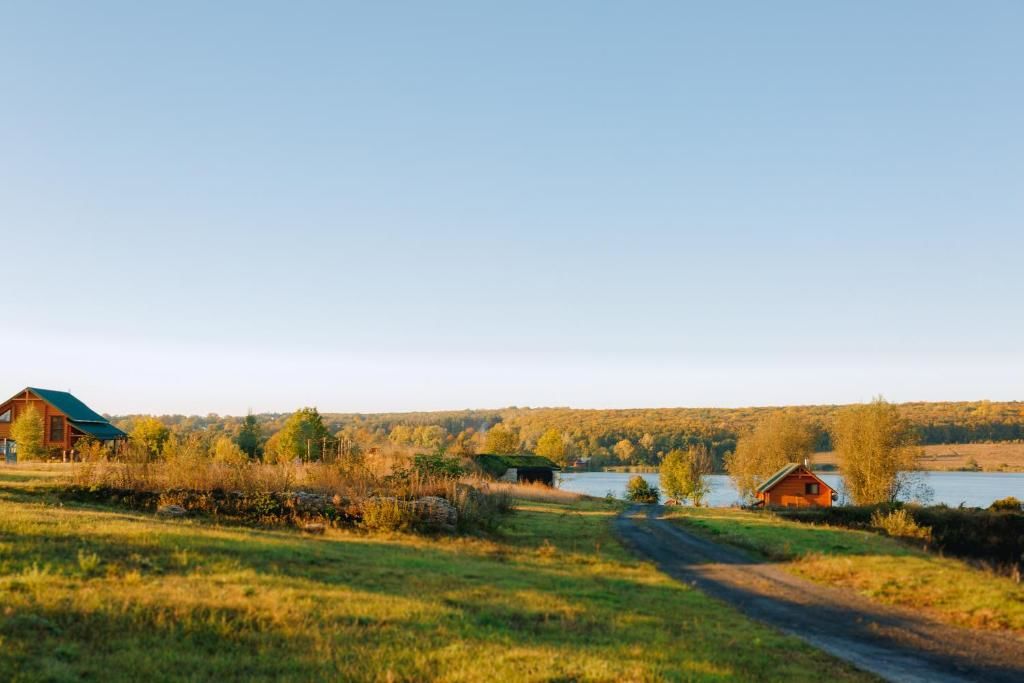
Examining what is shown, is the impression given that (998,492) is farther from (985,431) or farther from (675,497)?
(985,431)

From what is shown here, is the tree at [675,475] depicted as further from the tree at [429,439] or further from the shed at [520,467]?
the tree at [429,439]

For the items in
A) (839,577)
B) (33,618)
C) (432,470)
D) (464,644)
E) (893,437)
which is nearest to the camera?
(33,618)

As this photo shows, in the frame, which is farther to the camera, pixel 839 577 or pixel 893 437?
pixel 893 437

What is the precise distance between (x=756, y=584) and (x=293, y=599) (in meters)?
14.8

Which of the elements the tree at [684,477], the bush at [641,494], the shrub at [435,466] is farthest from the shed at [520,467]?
the shrub at [435,466]

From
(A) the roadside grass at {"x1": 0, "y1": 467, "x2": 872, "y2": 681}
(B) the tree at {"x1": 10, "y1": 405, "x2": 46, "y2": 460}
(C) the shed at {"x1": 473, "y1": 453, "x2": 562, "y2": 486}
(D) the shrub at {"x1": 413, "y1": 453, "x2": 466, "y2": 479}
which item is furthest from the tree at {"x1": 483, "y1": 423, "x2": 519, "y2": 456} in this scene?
(A) the roadside grass at {"x1": 0, "y1": 467, "x2": 872, "y2": 681}

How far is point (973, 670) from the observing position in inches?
492

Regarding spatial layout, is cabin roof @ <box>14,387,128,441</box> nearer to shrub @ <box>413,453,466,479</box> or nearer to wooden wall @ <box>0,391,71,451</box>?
wooden wall @ <box>0,391,71,451</box>

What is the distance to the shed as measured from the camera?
77812mm

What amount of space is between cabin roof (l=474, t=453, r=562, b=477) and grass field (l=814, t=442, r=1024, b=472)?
10440 cm

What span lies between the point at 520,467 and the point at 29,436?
47.6 metres

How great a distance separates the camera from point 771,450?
96375mm

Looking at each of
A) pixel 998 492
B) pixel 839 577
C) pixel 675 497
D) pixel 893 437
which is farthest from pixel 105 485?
pixel 998 492

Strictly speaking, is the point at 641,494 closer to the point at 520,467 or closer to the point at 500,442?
the point at 520,467
